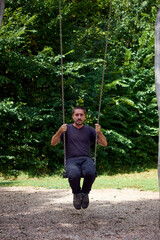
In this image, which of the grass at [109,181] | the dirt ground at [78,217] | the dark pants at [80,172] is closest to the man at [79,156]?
the dark pants at [80,172]

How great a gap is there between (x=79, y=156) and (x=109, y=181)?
19.1 feet

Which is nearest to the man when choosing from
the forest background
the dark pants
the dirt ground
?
the dark pants


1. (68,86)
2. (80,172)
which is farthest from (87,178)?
(68,86)

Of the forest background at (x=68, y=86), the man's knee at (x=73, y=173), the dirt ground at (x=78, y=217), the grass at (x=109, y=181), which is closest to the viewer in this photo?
the dirt ground at (x=78, y=217)

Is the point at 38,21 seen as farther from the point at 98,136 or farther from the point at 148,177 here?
the point at 98,136

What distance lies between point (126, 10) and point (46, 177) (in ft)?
29.4

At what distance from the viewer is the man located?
14.0ft

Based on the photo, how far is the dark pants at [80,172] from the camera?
421cm

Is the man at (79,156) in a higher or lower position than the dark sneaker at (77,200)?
higher

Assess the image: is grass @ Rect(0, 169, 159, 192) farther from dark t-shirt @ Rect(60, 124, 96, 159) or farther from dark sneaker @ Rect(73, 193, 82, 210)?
dark sneaker @ Rect(73, 193, 82, 210)

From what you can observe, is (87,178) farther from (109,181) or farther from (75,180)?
(109,181)

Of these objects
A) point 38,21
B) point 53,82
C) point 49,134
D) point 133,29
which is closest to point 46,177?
point 49,134

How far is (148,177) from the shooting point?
37.8 ft

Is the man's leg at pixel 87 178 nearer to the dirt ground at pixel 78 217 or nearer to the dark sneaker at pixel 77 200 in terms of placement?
the dark sneaker at pixel 77 200
